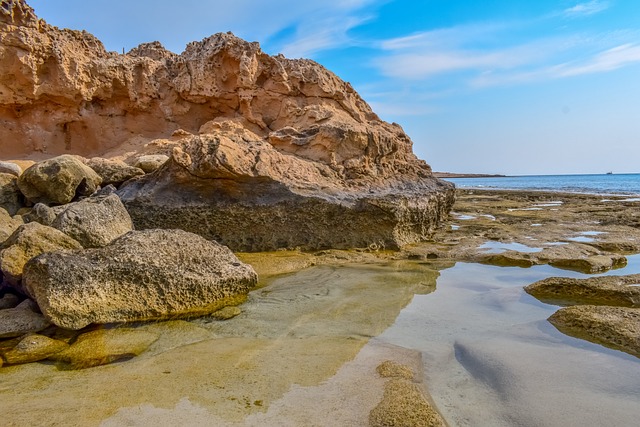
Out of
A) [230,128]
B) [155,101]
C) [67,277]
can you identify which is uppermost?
[155,101]

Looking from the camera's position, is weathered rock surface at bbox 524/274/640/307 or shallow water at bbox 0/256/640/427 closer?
shallow water at bbox 0/256/640/427

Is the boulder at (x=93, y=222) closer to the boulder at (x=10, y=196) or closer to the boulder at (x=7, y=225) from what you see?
the boulder at (x=7, y=225)

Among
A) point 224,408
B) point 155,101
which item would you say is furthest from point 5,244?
point 155,101

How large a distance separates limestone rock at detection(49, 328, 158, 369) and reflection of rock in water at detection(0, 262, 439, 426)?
89 millimetres

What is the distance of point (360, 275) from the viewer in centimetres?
493

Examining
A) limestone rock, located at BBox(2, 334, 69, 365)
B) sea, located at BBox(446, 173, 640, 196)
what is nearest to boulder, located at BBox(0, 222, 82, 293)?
limestone rock, located at BBox(2, 334, 69, 365)

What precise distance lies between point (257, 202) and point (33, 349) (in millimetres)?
3422

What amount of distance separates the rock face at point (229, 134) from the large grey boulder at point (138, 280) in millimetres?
1842

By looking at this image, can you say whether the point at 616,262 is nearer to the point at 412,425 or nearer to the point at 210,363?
the point at 412,425

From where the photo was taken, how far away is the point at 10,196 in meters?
6.21

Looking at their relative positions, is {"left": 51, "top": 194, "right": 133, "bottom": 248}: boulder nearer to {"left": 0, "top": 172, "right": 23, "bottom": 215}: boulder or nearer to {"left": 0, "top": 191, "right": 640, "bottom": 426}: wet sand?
{"left": 0, "top": 191, "right": 640, "bottom": 426}: wet sand

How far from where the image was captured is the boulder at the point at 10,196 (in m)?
6.16

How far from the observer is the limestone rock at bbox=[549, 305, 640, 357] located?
2836 millimetres

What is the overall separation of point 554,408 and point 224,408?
1.68 metres
